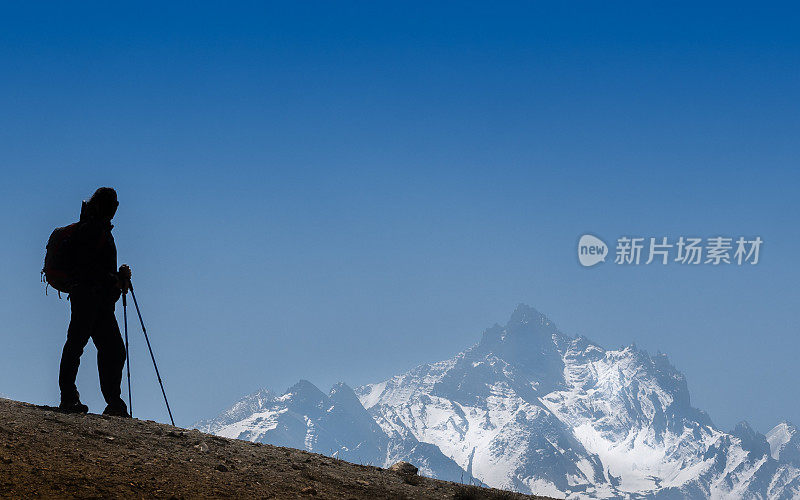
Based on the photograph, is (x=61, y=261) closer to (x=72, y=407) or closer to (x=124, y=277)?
(x=124, y=277)

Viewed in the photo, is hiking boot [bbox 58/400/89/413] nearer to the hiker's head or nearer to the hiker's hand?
the hiker's hand

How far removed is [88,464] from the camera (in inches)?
462

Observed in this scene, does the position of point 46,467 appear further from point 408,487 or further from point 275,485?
point 408,487

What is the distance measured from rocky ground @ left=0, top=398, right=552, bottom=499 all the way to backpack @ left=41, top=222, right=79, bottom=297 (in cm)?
213

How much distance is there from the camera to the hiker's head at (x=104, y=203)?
14820 mm

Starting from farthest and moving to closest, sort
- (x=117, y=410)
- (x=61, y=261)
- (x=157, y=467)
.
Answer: (x=117, y=410)
(x=61, y=261)
(x=157, y=467)

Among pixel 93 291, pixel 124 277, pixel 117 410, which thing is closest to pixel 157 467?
pixel 117 410

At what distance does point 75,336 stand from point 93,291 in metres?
0.81

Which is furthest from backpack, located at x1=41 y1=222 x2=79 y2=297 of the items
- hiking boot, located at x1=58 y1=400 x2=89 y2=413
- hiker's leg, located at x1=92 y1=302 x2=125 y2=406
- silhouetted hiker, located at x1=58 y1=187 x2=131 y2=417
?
hiking boot, located at x1=58 y1=400 x2=89 y2=413

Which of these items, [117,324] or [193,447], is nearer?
[193,447]

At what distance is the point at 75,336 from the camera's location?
14742 millimetres

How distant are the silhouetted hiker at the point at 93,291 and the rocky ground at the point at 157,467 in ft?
2.59

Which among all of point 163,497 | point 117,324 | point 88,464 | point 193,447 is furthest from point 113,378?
point 163,497

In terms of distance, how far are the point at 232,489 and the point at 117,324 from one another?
4.91 meters
